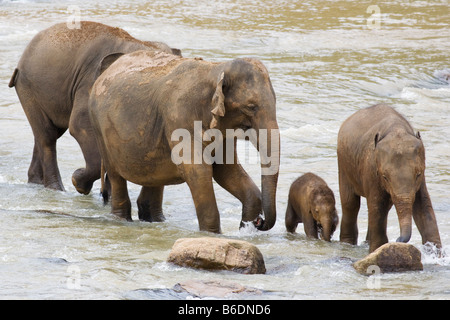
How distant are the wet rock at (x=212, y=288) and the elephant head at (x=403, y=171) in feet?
5.31

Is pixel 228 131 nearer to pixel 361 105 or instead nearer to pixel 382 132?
pixel 382 132

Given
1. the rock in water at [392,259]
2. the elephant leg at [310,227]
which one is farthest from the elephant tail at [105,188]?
the rock in water at [392,259]

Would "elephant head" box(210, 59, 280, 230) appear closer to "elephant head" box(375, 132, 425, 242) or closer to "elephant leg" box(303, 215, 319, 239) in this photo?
"elephant head" box(375, 132, 425, 242)

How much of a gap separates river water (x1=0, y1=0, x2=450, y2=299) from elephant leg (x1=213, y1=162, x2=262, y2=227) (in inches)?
7.8

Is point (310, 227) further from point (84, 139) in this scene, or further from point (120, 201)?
Answer: point (84, 139)

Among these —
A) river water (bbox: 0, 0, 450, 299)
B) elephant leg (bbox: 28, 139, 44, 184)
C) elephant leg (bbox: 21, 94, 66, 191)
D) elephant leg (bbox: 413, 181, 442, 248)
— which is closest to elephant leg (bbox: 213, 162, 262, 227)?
river water (bbox: 0, 0, 450, 299)

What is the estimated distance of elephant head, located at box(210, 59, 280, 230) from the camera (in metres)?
8.27

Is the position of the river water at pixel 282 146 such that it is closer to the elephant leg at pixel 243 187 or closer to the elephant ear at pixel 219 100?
the elephant leg at pixel 243 187

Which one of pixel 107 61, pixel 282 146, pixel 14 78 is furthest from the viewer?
pixel 282 146

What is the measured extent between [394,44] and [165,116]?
15.0 meters

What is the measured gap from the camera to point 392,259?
733cm

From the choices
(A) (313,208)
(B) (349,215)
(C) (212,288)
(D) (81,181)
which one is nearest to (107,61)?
(D) (81,181)

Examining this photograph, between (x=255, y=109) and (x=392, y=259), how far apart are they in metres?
1.81

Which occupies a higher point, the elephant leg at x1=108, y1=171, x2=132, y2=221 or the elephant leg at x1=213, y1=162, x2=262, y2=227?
the elephant leg at x1=213, y1=162, x2=262, y2=227
